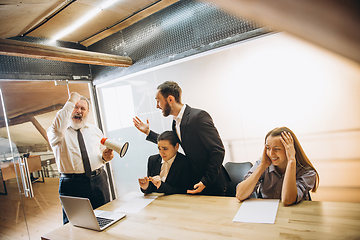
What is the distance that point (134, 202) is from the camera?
7.82 feet

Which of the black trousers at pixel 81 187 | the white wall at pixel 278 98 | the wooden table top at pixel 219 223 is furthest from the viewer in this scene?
the black trousers at pixel 81 187

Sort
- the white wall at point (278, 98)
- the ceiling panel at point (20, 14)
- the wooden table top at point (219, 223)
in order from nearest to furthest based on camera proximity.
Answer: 1. the wooden table top at point (219, 223)
2. the white wall at point (278, 98)
3. the ceiling panel at point (20, 14)

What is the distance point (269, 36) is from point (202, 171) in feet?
5.40

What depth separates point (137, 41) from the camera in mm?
3613

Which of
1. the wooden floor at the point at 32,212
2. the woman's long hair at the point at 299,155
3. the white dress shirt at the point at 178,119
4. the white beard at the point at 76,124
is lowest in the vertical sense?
the wooden floor at the point at 32,212

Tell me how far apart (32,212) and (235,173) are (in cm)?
278

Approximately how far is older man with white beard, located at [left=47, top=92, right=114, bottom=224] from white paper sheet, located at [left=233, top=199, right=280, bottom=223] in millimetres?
2173

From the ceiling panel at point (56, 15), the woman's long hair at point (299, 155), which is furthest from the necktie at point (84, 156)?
the woman's long hair at point (299, 155)

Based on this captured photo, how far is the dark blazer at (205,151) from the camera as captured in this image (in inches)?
105

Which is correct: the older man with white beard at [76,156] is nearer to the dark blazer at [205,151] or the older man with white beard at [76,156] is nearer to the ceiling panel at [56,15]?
the ceiling panel at [56,15]

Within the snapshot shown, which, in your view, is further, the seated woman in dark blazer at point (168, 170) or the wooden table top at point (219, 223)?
the seated woman in dark blazer at point (168, 170)

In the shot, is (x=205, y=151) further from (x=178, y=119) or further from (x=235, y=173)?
(x=178, y=119)

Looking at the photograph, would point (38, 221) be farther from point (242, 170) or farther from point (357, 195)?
point (357, 195)

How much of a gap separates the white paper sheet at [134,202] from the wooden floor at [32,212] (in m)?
1.49
